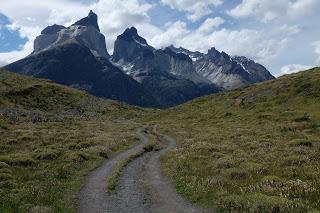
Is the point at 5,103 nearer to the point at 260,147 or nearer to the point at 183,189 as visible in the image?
the point at 260,147

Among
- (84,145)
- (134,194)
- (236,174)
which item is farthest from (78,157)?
(236,174)

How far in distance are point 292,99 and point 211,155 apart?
66.4 m

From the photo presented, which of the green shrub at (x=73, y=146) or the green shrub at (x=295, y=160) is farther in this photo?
the green shrub at (x=73, y=146)

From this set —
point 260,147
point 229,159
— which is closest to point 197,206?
point 229,159

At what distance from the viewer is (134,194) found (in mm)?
25594

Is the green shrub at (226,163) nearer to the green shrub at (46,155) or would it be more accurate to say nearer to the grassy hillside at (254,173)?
the grassy hillside at (254,173)

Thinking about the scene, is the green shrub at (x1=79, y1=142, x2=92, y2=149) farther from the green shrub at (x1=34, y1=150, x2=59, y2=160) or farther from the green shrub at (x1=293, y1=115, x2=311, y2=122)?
the green shrub at (x1=293, y1=115, x2=311, y2=122)

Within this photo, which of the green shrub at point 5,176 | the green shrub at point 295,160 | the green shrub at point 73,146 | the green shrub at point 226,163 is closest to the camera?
the green shrub at point 5,176

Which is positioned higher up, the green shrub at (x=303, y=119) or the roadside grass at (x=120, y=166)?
the green shrub at (x=303, y=119)

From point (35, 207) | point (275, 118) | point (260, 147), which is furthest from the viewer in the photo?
point (275, 118)

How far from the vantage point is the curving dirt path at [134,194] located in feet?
71.5

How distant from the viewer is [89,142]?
50.3 m

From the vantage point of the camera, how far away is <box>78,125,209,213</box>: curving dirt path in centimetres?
2180

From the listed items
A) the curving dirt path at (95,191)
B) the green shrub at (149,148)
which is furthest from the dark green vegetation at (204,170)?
the green shrub at (149,148)
